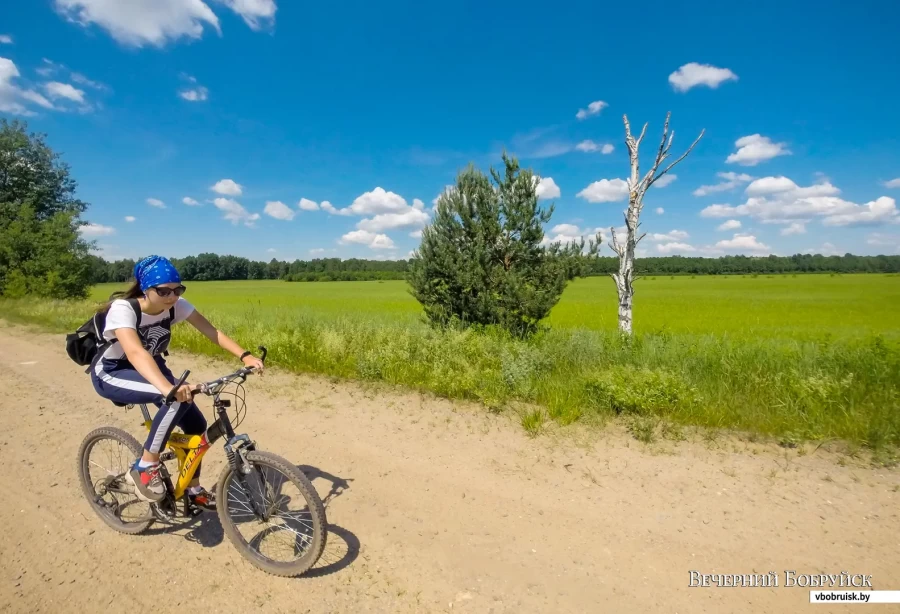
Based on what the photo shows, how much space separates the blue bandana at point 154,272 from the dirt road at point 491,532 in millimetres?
1890

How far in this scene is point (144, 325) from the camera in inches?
109

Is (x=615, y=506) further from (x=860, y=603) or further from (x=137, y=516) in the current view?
(x=137, y=516)

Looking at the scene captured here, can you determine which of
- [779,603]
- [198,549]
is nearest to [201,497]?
[198,549]

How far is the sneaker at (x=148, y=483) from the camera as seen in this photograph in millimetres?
2857

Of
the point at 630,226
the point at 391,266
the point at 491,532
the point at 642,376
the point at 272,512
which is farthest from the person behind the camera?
the point at 391,266

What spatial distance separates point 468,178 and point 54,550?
26.3 ft

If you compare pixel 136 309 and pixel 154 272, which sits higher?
pixel 154 272

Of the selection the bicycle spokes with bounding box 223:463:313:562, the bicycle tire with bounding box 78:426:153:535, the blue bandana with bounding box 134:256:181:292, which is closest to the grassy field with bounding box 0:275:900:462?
the bicycle spokes with bounding box 223:463:313:562

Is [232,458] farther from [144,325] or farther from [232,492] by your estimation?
[144,325]

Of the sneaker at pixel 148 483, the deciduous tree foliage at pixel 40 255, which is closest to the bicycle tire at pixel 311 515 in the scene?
the sneaker at pixel 148 483

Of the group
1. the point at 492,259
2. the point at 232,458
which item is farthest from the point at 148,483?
the point at 492,259

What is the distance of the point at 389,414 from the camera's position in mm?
5508

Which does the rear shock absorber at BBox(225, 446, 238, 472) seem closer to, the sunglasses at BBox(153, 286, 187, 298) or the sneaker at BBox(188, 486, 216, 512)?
the sneaker at BBox(188, 486, 216, 512)

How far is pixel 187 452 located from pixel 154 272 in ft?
4.12
